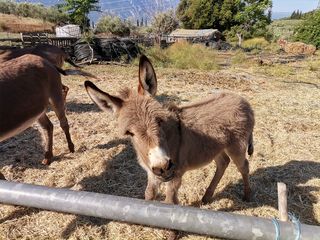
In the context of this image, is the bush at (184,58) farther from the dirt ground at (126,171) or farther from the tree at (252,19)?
the tree at (252,19)

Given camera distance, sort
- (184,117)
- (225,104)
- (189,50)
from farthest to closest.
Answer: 1. (189,50)
2. (225,104)
3. (184,117)

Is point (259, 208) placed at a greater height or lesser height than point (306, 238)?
lesser

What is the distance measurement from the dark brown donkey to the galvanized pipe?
2.17 meters

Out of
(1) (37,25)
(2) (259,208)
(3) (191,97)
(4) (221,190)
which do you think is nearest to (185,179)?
(4) (221,190)

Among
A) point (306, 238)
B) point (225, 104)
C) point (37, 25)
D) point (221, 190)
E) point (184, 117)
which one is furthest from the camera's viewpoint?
point (37, 25)

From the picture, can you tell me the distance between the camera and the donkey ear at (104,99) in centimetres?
248

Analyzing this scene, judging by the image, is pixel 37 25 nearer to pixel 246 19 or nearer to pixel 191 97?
pixel 246 19

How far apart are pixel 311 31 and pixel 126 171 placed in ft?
95.2

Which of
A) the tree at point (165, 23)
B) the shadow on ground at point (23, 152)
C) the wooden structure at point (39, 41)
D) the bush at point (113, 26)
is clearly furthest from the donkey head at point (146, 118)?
the tree at point (165, 23)

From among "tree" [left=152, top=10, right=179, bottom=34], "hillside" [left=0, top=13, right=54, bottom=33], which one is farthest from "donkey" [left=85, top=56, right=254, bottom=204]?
"tree" [left=152, top=10, right=179, bottom=34]

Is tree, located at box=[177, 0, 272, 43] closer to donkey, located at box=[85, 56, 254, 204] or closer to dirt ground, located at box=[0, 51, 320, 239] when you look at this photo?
dirt ground, located at box=[0, 51, 320, 239]

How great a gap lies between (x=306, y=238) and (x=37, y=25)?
33.7m

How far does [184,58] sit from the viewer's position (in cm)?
1348

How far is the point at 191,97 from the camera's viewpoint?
766cm
